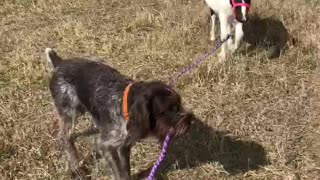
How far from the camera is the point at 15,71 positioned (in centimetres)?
652

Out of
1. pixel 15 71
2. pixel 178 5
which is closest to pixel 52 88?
pixel 15 71

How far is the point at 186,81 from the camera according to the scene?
604cm

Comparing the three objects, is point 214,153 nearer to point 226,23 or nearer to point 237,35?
point 237,35

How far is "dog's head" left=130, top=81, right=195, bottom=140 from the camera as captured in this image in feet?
11.8

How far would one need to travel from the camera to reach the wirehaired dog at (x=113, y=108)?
11.9ft

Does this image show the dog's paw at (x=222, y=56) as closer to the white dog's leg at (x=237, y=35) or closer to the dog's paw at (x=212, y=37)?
the white dog's leg at (x=237, y=35)

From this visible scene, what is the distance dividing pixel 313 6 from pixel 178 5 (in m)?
2.14

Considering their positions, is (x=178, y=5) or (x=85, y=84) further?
(x=178, y=5)

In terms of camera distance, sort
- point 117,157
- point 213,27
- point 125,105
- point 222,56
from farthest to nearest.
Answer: point 213,27 < point 222,56 < point 117,157 < point 125,105

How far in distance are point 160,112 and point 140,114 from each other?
0.47 ft

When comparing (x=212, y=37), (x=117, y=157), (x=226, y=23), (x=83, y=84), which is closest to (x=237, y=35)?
(x=226, y=23)

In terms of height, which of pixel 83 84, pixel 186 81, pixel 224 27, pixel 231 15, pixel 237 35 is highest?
pixel 231 15

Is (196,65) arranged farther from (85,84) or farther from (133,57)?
(85,84)

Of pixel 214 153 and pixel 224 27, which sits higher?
pixel 224 27
